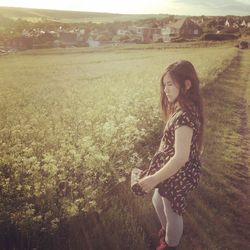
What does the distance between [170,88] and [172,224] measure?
133cm

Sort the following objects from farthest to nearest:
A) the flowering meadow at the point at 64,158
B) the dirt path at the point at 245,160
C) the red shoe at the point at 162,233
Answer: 1. the dirt path at the point at 245,160
2. the red shoe at the point at 162,233
3. the flowering meadow at the point at 64,158

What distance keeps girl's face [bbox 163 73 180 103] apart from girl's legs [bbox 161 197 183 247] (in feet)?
3.25

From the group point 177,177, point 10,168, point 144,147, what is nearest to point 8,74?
point 144,147

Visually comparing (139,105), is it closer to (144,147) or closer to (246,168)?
(144,147)

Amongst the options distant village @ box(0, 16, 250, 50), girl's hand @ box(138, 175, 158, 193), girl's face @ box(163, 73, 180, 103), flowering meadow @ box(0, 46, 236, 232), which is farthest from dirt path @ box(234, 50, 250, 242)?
distant village @ box(0, 16, 250, 50)

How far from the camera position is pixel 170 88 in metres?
4.16

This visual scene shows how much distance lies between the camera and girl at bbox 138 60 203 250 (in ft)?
13.0

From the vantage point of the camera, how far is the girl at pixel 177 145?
395 cm

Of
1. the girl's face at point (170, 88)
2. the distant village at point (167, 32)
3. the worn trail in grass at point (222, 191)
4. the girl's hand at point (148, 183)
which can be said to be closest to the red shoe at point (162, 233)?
the worn trail in grass at point (222, 191)

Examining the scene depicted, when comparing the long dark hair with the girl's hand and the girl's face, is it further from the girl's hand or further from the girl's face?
the girl's hand

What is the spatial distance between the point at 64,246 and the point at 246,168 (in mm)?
4843

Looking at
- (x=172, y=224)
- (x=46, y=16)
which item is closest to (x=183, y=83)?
(x=172, y=224)

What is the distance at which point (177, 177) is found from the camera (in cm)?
427

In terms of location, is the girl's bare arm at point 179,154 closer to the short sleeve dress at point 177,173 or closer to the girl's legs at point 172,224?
the short sleeve dress at point 177,173
